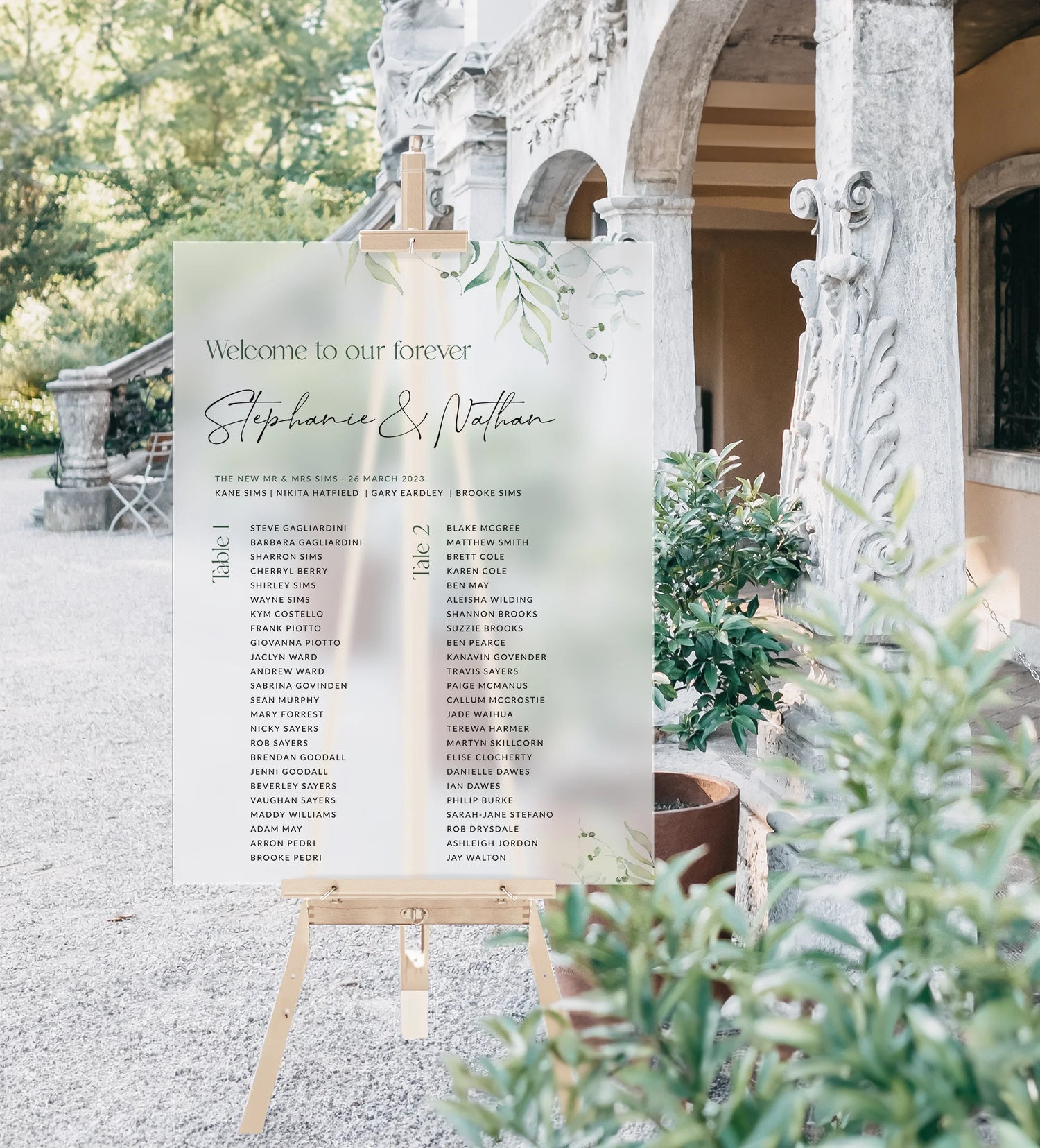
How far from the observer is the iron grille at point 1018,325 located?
6.73 metres

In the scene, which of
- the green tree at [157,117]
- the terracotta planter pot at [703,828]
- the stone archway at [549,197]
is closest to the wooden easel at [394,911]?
the terracotta planter pot at [703,828]

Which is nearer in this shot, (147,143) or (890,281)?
(890,281)

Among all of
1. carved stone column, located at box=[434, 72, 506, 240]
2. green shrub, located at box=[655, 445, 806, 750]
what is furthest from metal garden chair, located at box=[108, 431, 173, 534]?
green shrub, located at box=[655, 445, 806, 750]

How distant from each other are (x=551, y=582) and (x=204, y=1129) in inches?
54.0

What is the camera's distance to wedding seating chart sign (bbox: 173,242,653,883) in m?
2.67

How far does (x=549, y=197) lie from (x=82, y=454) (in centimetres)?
746

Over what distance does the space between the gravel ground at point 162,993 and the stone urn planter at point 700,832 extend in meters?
0.49

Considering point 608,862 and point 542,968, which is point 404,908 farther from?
point 608,862

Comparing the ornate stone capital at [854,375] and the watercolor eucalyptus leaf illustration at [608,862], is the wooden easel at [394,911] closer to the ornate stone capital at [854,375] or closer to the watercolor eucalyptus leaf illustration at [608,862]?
the watercolor eucalyptus leaf illustration at [608,862]

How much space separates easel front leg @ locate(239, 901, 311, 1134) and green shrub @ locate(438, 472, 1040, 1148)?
1.49 metres

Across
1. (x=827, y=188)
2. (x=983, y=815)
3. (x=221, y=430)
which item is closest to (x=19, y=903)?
(x=221, y=430)

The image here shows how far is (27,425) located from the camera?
24672 millimetres

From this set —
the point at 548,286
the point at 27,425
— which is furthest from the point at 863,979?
the point at 27,425

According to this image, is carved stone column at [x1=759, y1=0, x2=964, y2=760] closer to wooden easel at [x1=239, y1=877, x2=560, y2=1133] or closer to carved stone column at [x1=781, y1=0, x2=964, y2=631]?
carved stone column at [x1=781, y1=0, x2=964, y2=631]
